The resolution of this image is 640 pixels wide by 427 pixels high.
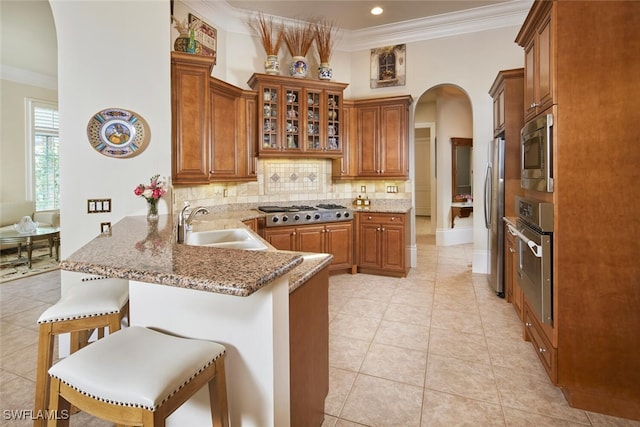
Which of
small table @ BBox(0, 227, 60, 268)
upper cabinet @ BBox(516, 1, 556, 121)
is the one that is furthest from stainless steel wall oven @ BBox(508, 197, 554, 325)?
small table @ BBox(0, 227, 60, 268)

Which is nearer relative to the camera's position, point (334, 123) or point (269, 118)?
point (269, 118)

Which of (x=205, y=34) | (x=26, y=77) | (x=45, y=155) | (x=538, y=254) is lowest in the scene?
(x=538, y=254)

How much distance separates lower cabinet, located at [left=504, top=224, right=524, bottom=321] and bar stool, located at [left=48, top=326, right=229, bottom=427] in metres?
2.49

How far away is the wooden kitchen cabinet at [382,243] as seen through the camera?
173 inches

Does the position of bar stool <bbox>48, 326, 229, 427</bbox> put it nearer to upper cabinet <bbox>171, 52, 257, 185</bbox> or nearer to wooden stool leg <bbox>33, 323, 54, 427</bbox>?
wooden stool leg <bbox>33, 323, 54, 427</bbox>

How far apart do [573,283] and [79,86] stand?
137 inches

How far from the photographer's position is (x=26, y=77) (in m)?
6.02

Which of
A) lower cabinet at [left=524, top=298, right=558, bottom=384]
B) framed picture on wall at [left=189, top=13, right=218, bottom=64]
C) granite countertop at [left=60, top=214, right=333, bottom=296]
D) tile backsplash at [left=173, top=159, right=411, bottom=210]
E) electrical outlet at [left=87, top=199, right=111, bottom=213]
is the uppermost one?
framed picture on wall at [left=189, top=13, right=218, bottom=64]

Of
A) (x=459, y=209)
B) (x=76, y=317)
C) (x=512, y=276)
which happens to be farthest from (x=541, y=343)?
(x=459, y=209)

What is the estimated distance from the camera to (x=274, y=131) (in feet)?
14.0

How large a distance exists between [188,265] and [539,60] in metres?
2.45

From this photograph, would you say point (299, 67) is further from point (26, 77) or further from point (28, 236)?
point (26, 77)

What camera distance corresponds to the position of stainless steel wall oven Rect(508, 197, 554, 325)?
1932 millimetres

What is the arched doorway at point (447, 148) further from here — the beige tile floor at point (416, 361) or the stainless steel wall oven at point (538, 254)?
the stainless steel wall oven at point (538, 254)
